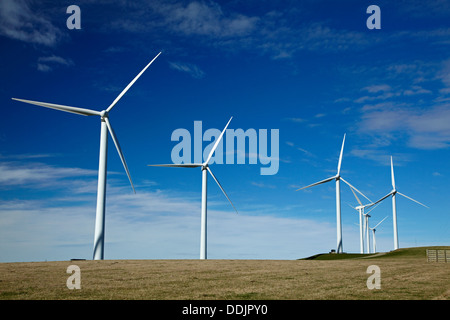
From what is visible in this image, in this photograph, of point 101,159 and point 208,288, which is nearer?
point 208,288

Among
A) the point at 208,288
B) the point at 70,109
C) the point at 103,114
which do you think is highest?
the point at 70,109

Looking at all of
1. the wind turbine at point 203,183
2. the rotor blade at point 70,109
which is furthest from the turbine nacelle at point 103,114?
the wind turbine at point 203,183

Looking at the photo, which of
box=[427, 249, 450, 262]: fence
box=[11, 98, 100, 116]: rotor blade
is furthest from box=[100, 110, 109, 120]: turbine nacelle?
box=[427, 249, 450, 262]: fence

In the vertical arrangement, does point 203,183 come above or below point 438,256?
above

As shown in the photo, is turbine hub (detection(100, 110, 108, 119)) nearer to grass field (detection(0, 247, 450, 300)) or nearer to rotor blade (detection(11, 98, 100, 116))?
rotor blade (detection(11, 98, 100, 116))

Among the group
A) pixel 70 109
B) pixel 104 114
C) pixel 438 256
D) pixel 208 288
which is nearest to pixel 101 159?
pixel 104 114

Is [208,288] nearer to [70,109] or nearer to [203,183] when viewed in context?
[70,109]

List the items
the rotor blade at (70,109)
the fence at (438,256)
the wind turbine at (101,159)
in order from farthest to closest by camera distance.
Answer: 1. the fence at (438,256)
2. the rotor blade at (70,109)
3. the wind turbine at (101,159)

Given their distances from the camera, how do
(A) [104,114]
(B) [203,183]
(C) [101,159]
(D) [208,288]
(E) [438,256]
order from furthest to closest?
(B) [203,183] → (E) [438,256] → (A) [104,114] → (C) [101,159] → (D) [208,288]

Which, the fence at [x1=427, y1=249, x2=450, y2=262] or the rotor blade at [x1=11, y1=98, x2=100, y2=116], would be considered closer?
the rotor blade at [x1=11, y1=98, x2=100, y2=116]

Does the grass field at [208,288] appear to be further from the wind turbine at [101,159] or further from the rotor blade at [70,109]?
the rotor blade at [70,109]

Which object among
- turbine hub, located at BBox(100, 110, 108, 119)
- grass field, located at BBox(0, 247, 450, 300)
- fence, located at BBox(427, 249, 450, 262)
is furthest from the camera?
fence, located at BBox(427, 249, 450, 262)
